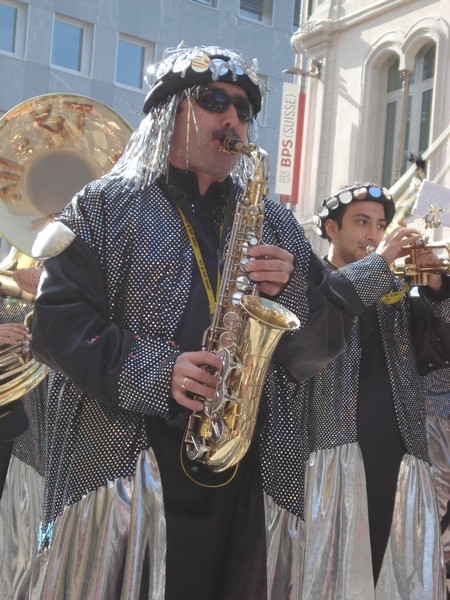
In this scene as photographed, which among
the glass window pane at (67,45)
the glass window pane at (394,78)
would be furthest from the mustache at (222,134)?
the glass window pane at (67,45)

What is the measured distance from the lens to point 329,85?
16.2 meters

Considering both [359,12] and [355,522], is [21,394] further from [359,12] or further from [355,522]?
[359,12]

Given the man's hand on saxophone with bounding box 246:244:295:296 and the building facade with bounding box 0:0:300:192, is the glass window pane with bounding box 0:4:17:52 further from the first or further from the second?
the man's hand on saxophone with bounding box 246:244:295:296

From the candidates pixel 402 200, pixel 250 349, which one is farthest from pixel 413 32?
pixel 250 349

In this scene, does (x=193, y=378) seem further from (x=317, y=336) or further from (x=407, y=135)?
(x=407, y=135)

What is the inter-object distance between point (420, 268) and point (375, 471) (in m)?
0.83

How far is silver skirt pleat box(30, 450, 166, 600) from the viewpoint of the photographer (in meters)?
2.79

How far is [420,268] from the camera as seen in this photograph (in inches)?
182

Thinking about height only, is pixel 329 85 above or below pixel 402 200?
above

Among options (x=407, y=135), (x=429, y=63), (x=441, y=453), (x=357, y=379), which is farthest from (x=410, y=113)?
(x=357, y=379)

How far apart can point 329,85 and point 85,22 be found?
38.0 ft

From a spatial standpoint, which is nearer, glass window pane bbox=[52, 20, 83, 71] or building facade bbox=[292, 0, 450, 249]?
building facade bbox=[292, 0, 450, 249]

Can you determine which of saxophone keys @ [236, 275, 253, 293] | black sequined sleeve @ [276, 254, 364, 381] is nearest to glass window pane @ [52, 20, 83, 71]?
black sequined sleeve @ [276, 254, 364, 381]

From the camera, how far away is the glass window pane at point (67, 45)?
85.8ft
